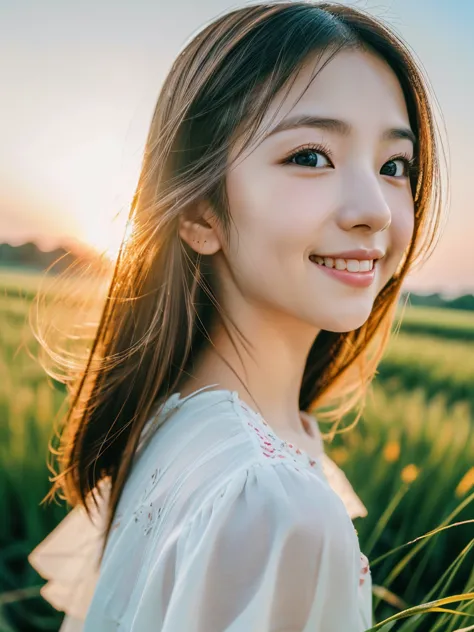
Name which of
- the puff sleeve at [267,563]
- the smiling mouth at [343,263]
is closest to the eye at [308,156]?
the smiling mouth at [343,263]

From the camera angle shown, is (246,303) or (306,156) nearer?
(306,156)

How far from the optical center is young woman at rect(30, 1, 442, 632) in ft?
2.77

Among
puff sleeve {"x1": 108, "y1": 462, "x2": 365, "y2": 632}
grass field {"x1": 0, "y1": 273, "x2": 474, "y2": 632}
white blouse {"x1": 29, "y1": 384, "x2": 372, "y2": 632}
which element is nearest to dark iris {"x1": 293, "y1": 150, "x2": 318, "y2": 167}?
white blouse {"x1": 29, "y1": 384, "x2": 372, "y2": 632}

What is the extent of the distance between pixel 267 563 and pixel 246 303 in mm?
461

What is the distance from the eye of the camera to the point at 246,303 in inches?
46.4

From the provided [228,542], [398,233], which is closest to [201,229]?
[398,233]

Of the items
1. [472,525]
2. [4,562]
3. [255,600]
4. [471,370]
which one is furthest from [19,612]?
[471,370]

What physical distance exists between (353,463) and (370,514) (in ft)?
0.50

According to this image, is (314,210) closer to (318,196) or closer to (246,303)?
(318,196)

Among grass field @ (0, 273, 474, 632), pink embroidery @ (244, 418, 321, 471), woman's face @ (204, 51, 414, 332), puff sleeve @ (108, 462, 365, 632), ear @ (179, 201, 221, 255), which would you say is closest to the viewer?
puff sleeve @ (108, 462, 365, 632)

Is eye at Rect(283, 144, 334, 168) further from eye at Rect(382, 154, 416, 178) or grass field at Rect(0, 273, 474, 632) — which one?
grass field at Rect(0, 273, 474, 632)

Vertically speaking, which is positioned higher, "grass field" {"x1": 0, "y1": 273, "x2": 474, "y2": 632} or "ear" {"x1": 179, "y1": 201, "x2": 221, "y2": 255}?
"ear" {"x1": 179, "y1": 201, "x2": 221, "y2": 255}

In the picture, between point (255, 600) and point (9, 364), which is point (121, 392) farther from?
point (9, 364)

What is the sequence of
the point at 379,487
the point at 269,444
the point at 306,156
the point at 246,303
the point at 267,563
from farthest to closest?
the point at 379,487
the point at 246,303
the point at 306,156
the point at 269,444
the point at 267,563
